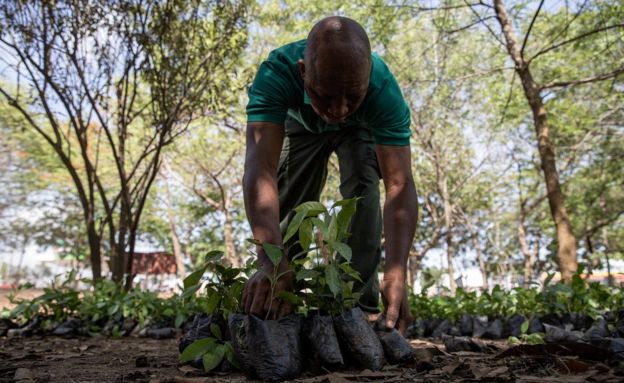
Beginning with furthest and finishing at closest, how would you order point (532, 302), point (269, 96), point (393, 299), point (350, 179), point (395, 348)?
point (532, 302) < point (350, 179) < point (269, 96) < point (393, 299) < point (395, 348)

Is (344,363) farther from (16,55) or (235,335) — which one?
(16,55)

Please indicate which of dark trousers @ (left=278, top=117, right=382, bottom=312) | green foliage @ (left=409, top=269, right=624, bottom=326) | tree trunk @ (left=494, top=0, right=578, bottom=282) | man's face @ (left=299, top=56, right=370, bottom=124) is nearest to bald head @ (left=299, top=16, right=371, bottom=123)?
man's face @ (left=299, top=56, right=370, bottom=124)

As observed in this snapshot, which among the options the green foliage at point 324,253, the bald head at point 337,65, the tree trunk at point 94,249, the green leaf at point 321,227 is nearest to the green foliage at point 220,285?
the green foliage at point 324,253

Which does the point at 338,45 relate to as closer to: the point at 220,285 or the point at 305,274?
the point at 305,274

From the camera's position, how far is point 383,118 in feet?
7.14

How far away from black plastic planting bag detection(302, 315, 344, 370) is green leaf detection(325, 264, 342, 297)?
0.14 m

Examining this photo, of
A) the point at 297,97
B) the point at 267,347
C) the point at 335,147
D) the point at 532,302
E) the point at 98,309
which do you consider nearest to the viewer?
the point at 267,347

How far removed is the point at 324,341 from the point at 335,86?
829 mm

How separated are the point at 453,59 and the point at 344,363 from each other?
43.3 feet

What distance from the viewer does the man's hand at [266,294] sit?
1.66 meters

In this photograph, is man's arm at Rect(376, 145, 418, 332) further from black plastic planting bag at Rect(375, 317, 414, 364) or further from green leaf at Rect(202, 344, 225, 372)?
green leaf at Rect(202, 344, 225, 372)

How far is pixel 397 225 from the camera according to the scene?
209 centimetres

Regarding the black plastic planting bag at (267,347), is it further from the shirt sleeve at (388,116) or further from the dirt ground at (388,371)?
the shirt sleeve at (388,116)

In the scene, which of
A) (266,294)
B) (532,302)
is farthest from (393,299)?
(532,302)
